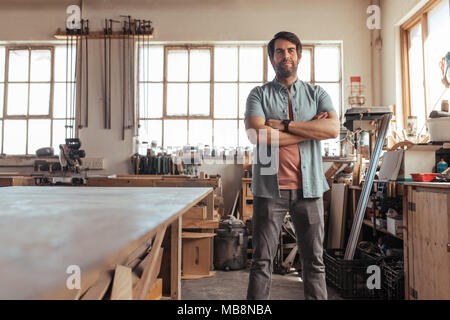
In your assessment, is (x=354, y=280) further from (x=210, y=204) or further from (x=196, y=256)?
(x=196, y=256)

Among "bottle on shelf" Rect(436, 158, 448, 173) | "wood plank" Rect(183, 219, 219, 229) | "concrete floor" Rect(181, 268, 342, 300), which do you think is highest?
"bottle on shelf" Rect(436, 158, 448, 173)

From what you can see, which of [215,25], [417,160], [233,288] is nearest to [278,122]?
[417,160]

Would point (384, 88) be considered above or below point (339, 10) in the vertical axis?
below

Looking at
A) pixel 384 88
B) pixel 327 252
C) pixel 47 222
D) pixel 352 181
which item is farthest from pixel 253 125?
pixel 384 88

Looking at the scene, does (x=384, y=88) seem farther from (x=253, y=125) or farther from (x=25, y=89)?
(x=25, y=89)

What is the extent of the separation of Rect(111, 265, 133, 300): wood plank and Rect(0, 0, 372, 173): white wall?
4.37 meters

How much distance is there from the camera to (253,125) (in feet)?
A: 6.74

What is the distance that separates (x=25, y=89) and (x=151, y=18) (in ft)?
7.38

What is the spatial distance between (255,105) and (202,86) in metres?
3.55

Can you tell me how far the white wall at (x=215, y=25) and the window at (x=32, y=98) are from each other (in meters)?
0.54

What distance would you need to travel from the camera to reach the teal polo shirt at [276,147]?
6.32ft

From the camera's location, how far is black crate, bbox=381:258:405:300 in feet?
8.82

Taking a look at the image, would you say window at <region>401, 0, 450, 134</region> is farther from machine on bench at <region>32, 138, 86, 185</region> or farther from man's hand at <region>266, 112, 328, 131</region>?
machine on bench at <region>32, 138, 86, 185</region>

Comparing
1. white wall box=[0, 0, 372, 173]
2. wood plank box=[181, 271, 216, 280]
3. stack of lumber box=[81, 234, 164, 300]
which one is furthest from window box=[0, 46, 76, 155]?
stack of lumber box=[81, 234, 164, 300]
